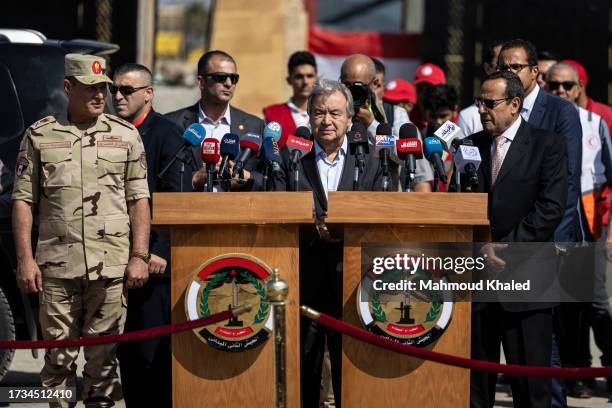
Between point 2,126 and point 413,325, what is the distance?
385cm

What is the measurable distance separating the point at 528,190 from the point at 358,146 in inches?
37.7

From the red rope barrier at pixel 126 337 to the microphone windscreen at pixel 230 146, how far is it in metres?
1.21

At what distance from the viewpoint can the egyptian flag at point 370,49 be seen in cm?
1956

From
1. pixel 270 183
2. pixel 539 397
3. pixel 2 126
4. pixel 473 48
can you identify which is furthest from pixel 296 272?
pixel 473 48

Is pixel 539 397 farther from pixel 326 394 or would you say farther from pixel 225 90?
pixel 225 90

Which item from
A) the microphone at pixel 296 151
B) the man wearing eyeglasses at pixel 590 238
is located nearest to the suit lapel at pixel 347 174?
the microphone at pixel 296 151

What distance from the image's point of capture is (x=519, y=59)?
8.91 meters

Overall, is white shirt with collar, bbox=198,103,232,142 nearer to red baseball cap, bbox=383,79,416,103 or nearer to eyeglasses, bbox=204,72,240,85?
eyeglasses, bbox=204,72,240,85

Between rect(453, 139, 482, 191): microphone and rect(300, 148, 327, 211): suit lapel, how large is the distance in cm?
77

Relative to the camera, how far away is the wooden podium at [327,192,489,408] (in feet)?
23.1

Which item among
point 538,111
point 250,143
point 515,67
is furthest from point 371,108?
point 250,143

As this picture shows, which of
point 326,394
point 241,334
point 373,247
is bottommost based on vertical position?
point 326,394

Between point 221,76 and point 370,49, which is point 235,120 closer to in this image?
point 221,76

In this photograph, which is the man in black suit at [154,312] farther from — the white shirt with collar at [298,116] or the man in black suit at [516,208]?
the white shirt with collar at [298,116]
